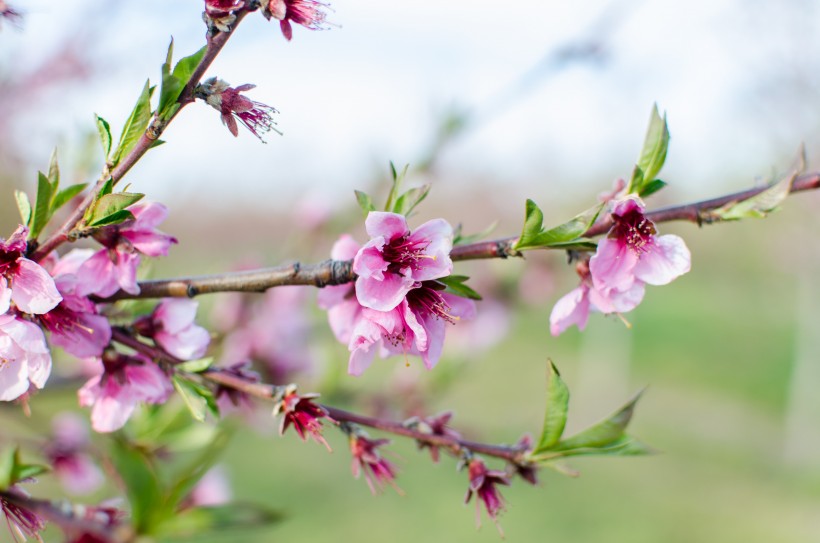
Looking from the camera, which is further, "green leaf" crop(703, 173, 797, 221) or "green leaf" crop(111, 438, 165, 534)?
"green leaf" crop(111, 438, 165, 534)

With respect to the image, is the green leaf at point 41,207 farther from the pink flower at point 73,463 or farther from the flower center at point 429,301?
the pink flower at point 73,463

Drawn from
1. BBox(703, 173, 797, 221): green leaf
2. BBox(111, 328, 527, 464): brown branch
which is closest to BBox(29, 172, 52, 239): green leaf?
BBox(111, 328, 527, 464): brown branch

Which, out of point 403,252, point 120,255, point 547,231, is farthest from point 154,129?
point 547,231

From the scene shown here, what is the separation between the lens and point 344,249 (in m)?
0.70

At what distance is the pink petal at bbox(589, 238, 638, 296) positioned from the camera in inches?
24.7

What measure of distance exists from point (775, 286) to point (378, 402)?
15.1 metres

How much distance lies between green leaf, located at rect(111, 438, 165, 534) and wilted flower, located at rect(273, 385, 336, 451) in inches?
12.2

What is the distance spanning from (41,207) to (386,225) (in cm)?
30

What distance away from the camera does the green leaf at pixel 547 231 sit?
60 cm

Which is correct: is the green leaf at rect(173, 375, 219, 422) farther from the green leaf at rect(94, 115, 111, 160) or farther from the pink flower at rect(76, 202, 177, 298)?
the green leaf at rect(94, 115, 111, 160)

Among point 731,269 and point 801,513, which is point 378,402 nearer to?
point 801,513

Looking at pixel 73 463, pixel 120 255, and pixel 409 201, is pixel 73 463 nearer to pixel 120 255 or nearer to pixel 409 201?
pixel 120 255

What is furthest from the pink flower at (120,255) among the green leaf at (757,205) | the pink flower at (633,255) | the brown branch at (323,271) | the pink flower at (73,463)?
the pink flower at (73,463)

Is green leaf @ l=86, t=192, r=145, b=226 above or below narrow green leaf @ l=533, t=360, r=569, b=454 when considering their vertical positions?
above
